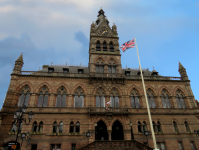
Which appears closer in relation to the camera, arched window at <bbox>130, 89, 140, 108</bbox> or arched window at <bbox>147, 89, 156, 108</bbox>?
arched window at <bbox>130, 89, 140, 108</bbox>

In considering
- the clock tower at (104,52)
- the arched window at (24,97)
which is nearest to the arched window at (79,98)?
the clock tower at (104,52)

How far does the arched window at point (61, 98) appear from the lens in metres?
24.9

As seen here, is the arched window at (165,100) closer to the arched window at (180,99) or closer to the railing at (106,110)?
the arched window at (180,99)

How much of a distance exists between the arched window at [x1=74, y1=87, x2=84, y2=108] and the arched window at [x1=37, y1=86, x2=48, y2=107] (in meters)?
5.51

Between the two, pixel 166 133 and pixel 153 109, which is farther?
pixel 153 109

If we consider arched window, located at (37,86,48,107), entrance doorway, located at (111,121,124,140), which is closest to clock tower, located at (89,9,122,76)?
arched window, located at (37,86,48,107)

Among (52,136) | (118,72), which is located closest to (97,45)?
(118,72)

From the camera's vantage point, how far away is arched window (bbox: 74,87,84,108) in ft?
82.9

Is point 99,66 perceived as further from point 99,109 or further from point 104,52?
point 99,109

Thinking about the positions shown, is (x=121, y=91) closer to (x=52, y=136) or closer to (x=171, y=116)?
(x=171, y=116)

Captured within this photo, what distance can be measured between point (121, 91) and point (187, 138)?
14797 mm

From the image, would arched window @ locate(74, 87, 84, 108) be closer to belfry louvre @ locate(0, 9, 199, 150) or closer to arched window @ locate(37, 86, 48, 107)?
belfry louvre @ locate(0, 9, 199, 150)

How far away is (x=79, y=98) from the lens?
84.8 feet

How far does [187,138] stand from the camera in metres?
24.8
